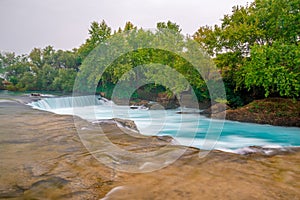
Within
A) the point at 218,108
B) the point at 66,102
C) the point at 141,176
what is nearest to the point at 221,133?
the point at 218,108

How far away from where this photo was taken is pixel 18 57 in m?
38.4

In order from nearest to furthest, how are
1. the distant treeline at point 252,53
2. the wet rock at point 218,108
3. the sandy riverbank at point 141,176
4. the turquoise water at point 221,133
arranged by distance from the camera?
the sandy riverbank at point 141,176 < the turquoise water at point 221,133 < the distant treeline at point 252,53 < the wet rock at point 218,108

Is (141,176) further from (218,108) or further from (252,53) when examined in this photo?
(218,108)

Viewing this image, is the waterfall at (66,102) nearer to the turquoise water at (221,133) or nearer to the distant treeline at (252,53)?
the distant treeline at (252,53)

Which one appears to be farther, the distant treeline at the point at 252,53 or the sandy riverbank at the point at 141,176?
the distant treeline at the point at 252,53

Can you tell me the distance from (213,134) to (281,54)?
4.37 meters

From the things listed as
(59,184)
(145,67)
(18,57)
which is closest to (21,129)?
(59,184)

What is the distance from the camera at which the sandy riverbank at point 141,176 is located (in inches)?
114

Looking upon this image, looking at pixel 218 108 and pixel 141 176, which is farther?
pixel 218 108

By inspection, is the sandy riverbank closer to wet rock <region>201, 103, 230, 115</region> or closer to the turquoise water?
the turquoise water

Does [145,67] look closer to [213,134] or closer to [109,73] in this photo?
[109,73]

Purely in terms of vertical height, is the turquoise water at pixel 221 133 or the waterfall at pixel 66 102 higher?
the waterfall at pixel 66 102

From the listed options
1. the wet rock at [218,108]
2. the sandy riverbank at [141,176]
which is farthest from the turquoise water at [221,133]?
the sandy riverbank at [141,176]

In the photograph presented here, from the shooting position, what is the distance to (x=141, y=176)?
3510 millimetres
